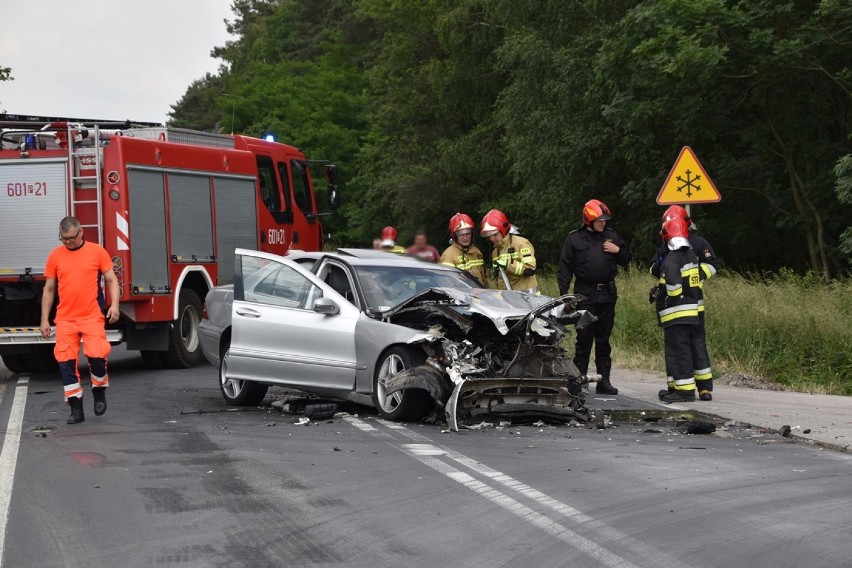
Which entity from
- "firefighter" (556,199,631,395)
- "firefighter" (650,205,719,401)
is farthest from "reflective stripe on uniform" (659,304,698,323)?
"firefighter" (556,199,631,395)

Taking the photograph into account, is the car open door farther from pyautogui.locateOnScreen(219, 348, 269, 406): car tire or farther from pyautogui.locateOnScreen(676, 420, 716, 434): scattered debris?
pyautogui.locateOnScreen(676, 420, 716, 434): scattered debris

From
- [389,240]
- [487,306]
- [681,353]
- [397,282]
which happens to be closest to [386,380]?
[487,306]

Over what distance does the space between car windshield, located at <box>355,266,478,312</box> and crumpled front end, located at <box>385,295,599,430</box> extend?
635 millimetres

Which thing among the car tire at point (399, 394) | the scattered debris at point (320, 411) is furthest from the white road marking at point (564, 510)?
the scattered debris at point (320, 411)

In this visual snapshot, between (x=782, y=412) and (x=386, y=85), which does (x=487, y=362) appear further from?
(x=386, y=85)

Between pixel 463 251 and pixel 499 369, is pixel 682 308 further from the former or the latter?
pixel 463 251

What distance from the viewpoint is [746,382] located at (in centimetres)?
1446

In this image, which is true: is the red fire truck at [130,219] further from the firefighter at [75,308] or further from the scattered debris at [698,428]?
the scattered debris at [698,428]

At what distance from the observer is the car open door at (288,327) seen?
11070 mm

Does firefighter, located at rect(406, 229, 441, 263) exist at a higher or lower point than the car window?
higher

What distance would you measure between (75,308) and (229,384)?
184cm

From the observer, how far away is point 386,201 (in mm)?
49750

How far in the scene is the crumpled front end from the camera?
10.1m

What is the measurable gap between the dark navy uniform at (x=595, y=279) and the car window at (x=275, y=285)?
285 centimetres
